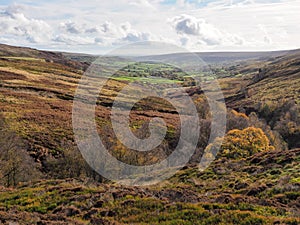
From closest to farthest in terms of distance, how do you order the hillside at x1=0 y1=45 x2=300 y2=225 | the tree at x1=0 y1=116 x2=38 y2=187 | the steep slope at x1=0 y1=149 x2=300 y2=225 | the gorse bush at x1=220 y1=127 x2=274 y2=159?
the steep slope at x1=0 y1=149 x2=300 y2=225 < the hillside at x1=0 y1=45 x2=300 y2=225 < the tree at x1=0 y1=116 x2=38 y2=187 < the gorse bush at x1=220 y1=127 x2=274 y2=159

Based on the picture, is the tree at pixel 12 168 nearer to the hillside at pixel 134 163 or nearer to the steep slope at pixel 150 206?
the hillside at pixel 134 163

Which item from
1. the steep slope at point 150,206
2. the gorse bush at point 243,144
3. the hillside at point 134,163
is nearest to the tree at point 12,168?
the hillside at point 134,163

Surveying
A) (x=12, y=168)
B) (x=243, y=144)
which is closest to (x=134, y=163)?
(x=12, y=168)

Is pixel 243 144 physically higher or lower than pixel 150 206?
lower

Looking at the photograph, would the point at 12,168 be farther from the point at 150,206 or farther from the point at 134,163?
the point at 150,206

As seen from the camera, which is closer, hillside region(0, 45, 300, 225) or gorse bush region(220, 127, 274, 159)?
hillside region(0, 45, 300, 225)

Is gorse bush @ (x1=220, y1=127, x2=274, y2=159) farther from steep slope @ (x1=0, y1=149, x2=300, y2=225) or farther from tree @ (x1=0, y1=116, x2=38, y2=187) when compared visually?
tree @ (x1=0, y1=116, x2=38, y2=187)

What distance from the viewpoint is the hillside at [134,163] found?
12266 mm

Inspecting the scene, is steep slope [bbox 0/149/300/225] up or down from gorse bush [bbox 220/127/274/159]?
up

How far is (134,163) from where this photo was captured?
131 ft

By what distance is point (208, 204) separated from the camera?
1269cm

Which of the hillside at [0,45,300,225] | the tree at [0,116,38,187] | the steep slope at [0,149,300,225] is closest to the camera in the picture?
the steep slope at [0,149,300,225]

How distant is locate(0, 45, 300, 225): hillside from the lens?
12.3 m

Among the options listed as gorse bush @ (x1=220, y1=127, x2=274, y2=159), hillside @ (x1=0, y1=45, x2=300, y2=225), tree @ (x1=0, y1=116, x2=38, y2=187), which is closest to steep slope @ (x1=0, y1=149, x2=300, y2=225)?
hillside @ (x1=0, y1=45, x2=300, y2=225)
